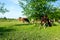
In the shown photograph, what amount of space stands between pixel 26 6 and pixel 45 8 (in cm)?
401

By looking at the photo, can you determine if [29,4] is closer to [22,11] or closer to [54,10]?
[22,11]

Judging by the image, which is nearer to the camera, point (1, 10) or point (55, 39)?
point (55, 39)

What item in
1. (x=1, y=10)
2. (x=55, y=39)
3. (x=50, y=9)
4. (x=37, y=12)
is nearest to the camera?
(x=55, y=39)

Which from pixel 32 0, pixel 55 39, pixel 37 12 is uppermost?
pixel 32 0

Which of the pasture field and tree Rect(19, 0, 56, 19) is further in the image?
tree Rect(19, 0, 56, 19)

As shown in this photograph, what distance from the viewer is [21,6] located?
43.4 metres

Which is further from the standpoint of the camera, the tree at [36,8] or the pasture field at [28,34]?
the tree at [36,8]

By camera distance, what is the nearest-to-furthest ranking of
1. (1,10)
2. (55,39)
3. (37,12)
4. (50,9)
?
(55,39) → (37,12) → (50,9) → (1,10)

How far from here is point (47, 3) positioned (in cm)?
4166

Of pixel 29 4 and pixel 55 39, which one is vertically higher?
pixel 29 4

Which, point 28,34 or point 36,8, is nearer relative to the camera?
point 28,34

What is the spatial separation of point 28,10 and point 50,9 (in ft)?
18.1

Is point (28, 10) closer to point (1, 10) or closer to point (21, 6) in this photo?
point (21, 6)

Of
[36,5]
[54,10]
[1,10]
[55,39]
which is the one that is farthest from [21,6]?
[55,39]
